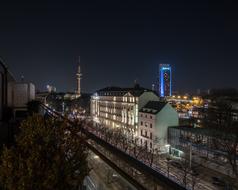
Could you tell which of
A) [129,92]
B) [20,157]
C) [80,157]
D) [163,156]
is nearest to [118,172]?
[80,157]

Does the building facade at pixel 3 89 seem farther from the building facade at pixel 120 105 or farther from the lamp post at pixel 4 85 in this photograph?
the building facade at pixel 120 105

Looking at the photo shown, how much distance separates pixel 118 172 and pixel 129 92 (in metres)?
32.3

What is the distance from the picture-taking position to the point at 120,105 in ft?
119

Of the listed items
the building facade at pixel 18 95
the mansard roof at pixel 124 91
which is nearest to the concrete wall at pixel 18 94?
the building facade at pixel 18 95

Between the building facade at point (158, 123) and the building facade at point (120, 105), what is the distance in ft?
10.1

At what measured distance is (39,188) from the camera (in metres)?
2.19

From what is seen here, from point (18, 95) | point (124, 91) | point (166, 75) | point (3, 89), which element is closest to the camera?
point (3, 89)

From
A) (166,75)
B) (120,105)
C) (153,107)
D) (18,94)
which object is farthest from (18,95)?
(166,75)

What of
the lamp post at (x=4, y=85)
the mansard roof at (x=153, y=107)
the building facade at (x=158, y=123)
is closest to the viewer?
the lamp post at (x=4, y=85)

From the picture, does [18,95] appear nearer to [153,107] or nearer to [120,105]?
[153,107]

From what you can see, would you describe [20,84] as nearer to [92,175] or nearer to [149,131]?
[92,175]

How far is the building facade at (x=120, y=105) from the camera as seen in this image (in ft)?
103

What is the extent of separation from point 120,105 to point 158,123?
1134 cm

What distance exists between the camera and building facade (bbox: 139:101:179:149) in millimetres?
25327
